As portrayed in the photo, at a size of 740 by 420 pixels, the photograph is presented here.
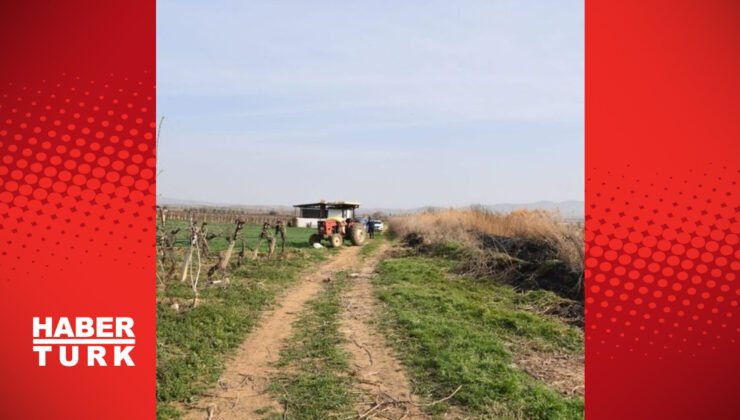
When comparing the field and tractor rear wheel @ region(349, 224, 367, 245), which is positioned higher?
tractor rear wheel @ region(349, 224, 367, 245)

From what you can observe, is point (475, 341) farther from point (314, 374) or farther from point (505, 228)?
point (505, 228)

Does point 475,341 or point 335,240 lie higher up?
point 335,240

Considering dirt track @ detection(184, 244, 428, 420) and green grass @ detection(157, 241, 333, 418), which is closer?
dirt track @ detection(184, 244, 428, 420)

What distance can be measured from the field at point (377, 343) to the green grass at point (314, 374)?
2 cm

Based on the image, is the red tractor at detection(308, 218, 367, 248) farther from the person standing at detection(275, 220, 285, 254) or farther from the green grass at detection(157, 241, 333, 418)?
the green grass at detection(157, 241, 333, 418)

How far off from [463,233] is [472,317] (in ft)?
43.9

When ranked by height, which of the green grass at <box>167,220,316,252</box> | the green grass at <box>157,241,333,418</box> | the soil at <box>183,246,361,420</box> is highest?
the green grass at <box>167,220,316,252</box>

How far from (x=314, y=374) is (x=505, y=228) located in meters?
17.3

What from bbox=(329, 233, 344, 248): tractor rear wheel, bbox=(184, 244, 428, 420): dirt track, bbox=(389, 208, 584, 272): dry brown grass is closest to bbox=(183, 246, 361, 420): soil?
bbox=(184, 244, 428, 420): dirt track

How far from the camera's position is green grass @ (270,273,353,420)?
4.67m

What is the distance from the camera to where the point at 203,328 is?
23.9 ft

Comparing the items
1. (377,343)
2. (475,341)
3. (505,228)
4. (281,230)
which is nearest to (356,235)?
(505,228)

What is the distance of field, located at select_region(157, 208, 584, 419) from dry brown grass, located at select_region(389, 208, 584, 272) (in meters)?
0.12

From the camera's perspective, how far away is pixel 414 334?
23.6ft
